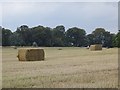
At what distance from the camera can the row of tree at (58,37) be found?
72.8 m

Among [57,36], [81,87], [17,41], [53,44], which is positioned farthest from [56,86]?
[57,36]

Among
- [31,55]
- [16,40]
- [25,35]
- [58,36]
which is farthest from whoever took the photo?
[58,36]

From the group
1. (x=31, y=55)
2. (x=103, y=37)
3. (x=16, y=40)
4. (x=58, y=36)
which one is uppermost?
(x=58, y=36)

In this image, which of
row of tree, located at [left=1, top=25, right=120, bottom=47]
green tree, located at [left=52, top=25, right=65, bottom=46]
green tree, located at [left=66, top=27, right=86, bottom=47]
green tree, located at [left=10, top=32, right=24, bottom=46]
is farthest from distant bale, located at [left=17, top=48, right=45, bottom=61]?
green tree, located at [left=66, top=27, right=86, bottom=47]

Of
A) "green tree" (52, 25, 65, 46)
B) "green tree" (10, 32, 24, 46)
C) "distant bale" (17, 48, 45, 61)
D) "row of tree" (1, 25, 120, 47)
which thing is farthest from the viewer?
"green tree" (52, 25, 65, 46)

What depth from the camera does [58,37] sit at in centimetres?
8169

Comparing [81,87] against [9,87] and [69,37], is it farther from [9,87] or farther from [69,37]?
[69,37]

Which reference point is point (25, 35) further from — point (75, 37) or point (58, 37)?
point (75, 37)

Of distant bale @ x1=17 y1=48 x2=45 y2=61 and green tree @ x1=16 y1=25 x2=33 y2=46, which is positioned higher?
green tree @ x1=16 y1=25 x2=33 y2=46

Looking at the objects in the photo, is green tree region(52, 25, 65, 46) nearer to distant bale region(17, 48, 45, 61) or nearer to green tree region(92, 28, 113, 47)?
green tree region(92, 28, 113, 47)

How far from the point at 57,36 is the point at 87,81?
242 ft

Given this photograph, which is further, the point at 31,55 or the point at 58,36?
the point at 58,36

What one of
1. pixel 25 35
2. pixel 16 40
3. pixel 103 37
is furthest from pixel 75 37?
pixel 16 40

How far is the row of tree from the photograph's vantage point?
239ft
